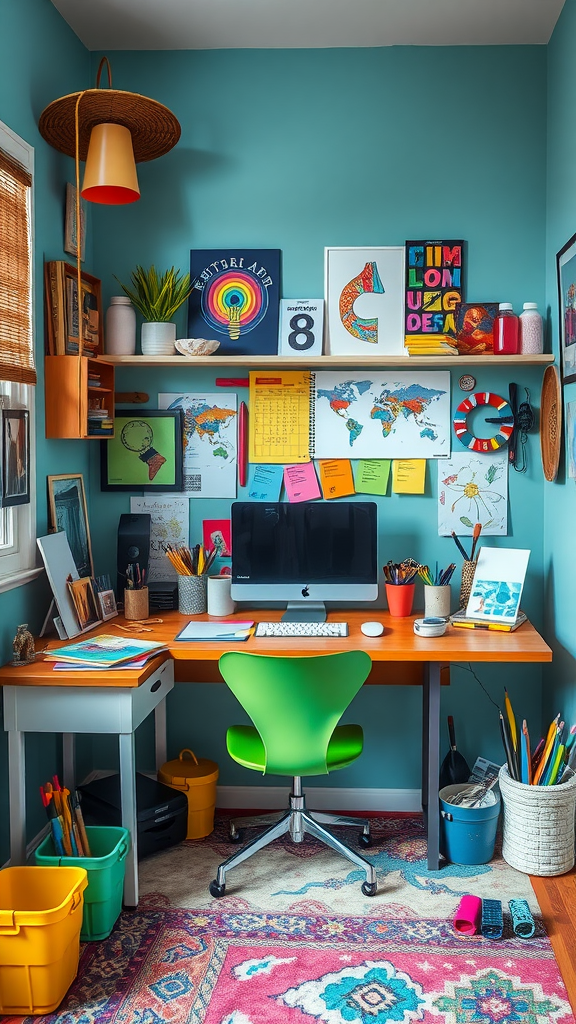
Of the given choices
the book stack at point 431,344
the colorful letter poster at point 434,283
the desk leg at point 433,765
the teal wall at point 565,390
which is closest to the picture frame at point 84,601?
the desk leg at point 433,765

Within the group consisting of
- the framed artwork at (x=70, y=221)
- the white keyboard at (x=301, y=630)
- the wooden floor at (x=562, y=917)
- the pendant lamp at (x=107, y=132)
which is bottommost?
the wooden floor at (x=562, y=917)

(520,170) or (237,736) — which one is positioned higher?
(520,170)

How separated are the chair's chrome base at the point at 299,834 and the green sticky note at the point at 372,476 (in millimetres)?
1064

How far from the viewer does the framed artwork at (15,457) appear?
244cm

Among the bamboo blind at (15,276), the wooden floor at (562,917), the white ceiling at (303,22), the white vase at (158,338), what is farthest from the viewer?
the white vase at (158,338)

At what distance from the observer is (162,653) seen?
253 centimetres

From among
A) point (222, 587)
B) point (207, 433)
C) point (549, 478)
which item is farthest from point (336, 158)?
point (222, 587)

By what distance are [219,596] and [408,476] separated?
32.1 inches

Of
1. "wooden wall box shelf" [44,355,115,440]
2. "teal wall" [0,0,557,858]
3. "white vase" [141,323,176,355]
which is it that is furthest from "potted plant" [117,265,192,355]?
"wooden wall box shelf" [44,355,115,440]

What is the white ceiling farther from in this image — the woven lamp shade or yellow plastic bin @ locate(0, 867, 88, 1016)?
yellow plastic bin @ locate(0, 867, 88, 1016)

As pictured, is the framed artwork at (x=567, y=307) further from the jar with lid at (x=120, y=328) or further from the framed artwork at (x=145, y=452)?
the jar with lid at (x=120, y=328)

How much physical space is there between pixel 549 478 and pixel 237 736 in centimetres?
136

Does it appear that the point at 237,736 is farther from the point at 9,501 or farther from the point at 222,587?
the point at 9,501

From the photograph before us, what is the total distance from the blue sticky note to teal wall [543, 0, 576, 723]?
0.97 meters
